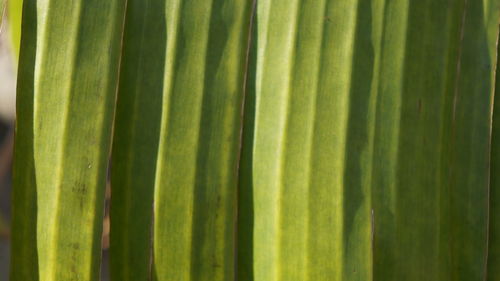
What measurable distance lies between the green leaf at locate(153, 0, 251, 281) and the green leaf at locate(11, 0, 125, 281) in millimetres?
86

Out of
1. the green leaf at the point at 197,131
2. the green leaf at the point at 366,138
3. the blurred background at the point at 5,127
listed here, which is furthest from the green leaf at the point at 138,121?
the blurred background at the point at 5,127

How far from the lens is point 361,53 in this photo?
88cm

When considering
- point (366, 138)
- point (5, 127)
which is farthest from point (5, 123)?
point (366, 138)

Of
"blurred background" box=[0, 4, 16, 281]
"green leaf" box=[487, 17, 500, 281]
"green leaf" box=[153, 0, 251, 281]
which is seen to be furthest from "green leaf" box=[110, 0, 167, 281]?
"blurred background" box=[0, 4, 16, 281]

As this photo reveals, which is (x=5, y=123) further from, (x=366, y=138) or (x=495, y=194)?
(x=495, y=194)

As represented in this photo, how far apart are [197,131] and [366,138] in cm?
26

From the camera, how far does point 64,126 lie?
0.83 m

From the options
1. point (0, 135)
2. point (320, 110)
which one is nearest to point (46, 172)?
point (320, 110)

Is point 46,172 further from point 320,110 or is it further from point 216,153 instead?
point 320,110

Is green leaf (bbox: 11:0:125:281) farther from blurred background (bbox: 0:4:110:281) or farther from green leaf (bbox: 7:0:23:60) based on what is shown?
blurred background (bbox: 0:4:110:281)

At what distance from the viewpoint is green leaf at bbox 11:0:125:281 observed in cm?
82

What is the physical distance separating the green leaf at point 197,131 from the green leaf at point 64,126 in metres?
0.09

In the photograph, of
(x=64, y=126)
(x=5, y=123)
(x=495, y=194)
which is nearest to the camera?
(x=64, y=126)

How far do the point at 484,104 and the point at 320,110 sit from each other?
27 cm
